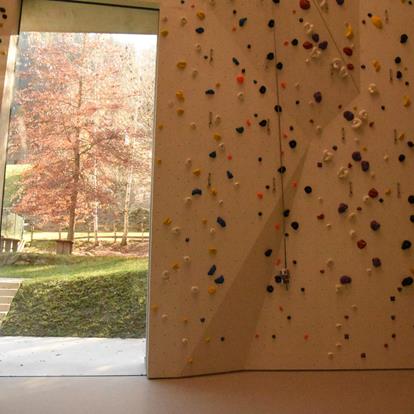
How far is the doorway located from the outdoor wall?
1.14 feet

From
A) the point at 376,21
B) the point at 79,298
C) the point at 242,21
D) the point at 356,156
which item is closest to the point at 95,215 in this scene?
the point at 79,298

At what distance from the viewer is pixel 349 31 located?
2895mm

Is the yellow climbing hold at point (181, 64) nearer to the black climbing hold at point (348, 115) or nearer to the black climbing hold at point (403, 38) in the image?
the black climbing hold at point (348, 115)

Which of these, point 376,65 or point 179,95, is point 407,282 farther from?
point 179,95

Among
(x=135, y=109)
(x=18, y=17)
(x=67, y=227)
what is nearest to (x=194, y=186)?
(x=135, y=109)

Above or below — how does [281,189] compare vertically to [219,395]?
above

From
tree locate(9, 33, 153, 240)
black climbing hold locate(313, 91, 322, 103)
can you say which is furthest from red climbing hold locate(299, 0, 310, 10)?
tree locate(9, 33, 153, 240)

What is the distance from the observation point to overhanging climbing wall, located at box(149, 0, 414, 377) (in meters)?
2.62

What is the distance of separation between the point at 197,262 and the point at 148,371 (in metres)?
0.72

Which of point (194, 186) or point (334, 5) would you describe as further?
point (334, 5)

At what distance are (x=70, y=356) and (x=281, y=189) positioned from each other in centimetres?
177

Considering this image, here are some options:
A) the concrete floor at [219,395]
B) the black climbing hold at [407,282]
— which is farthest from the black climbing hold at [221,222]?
the black climbing hold at [407,282]

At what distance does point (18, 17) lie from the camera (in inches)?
107

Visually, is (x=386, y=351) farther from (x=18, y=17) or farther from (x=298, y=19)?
(x=18, y=17)
